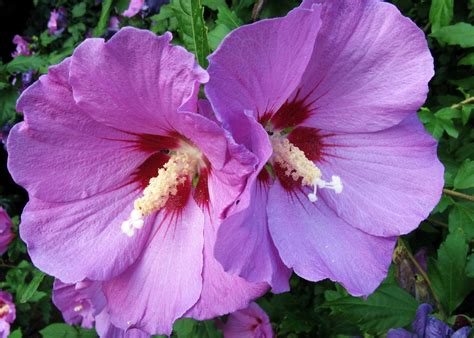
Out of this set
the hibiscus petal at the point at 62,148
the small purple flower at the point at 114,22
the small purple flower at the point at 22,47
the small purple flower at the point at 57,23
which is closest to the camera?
the hibiscus petal at the point at 62,148

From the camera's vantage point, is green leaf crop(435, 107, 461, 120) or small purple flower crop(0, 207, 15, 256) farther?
small purple flower crop(0, 207, 15, 256)

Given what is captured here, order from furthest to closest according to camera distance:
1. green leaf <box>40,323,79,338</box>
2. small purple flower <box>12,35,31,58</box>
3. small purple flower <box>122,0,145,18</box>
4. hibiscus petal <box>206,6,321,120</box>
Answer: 1. small purple flower <box>12,35,31,58</box>
2. small purple flower <box>122,0,145,18</box>
3. green leaf <box>40,323,79,338</box>
4. hibiscus petal <box>206,6,321,120</box>

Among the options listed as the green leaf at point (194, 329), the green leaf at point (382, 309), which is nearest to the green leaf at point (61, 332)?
the green leaf at point (194, 329)

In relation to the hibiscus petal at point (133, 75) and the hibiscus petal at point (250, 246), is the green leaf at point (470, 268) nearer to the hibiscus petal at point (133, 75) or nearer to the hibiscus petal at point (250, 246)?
the hibiscus petal at point (250, 246)

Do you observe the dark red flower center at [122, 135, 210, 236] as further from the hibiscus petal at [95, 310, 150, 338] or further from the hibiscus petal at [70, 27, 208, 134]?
the hibiscus petal at [95, 310, 150, 338]

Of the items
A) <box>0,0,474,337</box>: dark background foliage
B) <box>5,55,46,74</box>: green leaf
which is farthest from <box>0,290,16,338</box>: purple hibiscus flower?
<box>5,55,46,74</box>: green leaf

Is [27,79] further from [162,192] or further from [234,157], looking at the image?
[234,157]

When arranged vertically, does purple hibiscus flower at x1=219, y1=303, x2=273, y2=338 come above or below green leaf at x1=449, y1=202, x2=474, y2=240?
below
